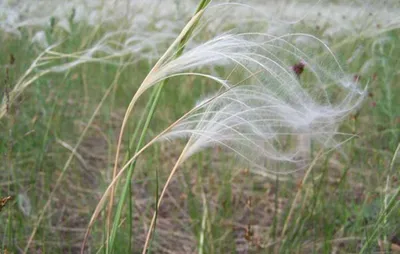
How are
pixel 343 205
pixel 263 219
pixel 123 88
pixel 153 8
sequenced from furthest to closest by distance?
pixel 153 8 < pixel 123 88 < pixel 263 219 < pixel 343 205

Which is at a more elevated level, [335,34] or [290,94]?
[335,34]

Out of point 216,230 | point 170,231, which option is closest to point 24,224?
point 170,231

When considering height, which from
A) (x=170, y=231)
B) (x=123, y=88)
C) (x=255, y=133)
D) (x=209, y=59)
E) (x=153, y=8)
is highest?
(x=153, y=8)

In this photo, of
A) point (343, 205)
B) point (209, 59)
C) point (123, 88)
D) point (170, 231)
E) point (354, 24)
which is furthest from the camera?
point (123, 88)

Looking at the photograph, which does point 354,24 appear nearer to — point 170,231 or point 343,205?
point 343,205

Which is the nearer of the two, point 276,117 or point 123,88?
point 276,117

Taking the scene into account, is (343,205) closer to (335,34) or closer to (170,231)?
(170,231)
